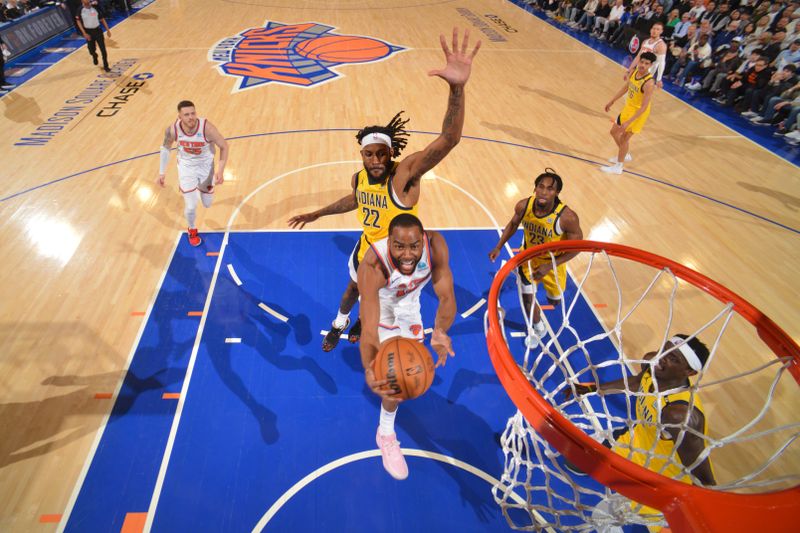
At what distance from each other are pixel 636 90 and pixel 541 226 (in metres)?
4.53

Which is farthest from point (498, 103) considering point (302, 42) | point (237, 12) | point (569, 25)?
point (237, 12)

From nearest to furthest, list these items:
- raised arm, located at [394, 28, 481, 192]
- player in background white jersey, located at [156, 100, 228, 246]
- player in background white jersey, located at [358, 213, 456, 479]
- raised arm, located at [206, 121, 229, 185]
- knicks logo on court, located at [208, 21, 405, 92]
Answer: raised arm, located at [394, 28, 481, 192] < player in background white jersey, located at [358, 213, 456, 479] < player in background white jersey, located at [156, 100, 228, 246] < raised arm, located at [206, 121, 229, 185] < knicks logo on court, located at [208, 21, 405, 92]

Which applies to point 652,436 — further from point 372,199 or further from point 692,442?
point 372,199

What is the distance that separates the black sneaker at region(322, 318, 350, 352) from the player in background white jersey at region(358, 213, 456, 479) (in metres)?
1.06

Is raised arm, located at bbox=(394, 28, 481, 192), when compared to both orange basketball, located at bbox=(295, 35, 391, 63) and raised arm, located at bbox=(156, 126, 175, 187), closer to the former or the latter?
raised arm, located at bbox=(156, 126, 175, 187)

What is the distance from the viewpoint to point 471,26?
14.8 meters

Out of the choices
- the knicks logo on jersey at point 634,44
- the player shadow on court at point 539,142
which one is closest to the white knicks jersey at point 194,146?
the player shadow on court at point 539,142

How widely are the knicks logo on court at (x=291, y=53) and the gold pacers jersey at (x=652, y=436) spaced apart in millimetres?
9549

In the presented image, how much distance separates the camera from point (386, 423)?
344 centimetres

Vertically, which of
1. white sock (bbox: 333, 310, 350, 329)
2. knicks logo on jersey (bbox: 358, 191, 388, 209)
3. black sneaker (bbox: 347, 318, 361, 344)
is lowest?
black sneaker (bbox: 347, 318, 361, 344)

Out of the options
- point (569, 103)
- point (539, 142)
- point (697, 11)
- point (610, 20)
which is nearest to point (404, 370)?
point (539, 142)

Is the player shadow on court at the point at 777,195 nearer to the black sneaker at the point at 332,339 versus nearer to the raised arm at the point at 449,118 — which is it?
the raised arm at the point at 449,118

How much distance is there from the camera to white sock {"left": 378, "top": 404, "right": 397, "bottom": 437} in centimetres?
340

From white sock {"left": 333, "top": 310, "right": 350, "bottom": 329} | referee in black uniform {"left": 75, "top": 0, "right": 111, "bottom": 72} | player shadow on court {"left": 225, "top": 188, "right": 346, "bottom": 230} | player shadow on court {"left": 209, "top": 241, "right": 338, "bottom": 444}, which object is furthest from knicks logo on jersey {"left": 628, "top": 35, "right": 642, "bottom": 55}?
referee in black uniform {"left": 75, "top": 0, "right": 111, "bottom": 72}
